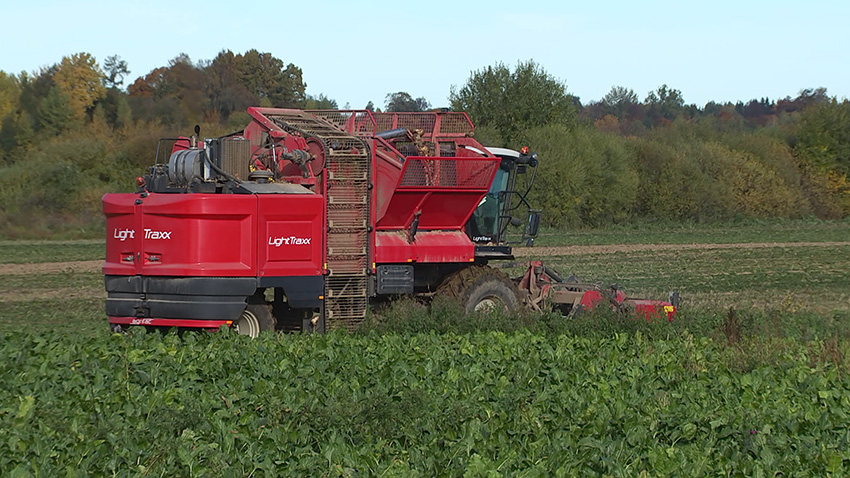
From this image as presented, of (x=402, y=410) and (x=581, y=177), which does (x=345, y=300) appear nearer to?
(x=402, y=410)

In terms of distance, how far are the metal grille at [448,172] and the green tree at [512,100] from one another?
4068 centimetres

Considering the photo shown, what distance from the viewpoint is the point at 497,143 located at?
5294cm

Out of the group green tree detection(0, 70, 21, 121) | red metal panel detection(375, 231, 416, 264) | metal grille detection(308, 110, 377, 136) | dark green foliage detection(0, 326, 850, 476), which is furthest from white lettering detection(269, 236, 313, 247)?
green tree detection(0, 70, 21, 121)

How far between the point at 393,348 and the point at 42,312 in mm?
10206

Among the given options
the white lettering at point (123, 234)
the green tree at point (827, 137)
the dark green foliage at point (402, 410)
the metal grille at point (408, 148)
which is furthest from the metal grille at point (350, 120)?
the green tree at point (827, 137)

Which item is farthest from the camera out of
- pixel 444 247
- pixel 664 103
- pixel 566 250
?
pixel 664 103

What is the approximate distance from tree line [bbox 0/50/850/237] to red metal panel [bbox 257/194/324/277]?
22.2 m

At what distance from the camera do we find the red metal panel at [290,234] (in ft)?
41.3

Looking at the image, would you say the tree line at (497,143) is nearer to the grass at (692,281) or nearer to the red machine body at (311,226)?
the grass at (692,281)

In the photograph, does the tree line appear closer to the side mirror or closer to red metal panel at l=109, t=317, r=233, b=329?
the side mirror

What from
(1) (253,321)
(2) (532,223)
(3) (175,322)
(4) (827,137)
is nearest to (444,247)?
(2) (532,223)

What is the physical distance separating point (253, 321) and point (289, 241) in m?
1.11

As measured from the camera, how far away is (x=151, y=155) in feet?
142

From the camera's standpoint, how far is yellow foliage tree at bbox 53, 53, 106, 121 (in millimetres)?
46219
